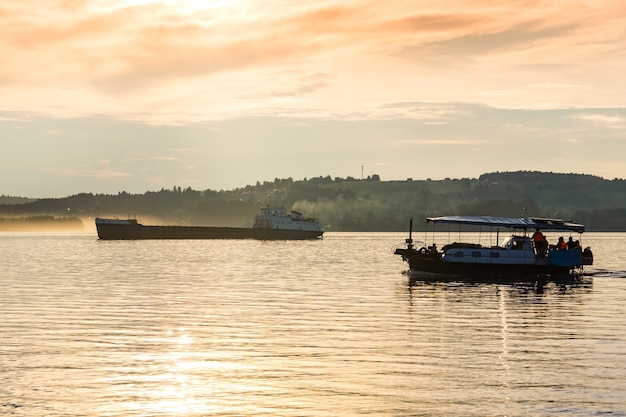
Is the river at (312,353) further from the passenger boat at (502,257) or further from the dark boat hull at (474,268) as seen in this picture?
the passenger boat at (502,257)

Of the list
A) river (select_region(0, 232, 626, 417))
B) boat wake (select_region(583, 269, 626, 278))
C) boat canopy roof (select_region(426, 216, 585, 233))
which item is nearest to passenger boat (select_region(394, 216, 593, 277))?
boat canopy roof (select_region(426, 216, 585, 233))

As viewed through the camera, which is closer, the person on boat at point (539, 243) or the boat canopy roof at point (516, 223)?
the boat canopy roof at point (516, 223)

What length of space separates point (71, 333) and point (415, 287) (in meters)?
43.0

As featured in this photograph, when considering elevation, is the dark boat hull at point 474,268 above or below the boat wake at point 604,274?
above

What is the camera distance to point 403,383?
31.8 metres

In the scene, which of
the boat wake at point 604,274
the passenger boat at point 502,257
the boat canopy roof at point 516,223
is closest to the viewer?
the passenger boat at point 502,257

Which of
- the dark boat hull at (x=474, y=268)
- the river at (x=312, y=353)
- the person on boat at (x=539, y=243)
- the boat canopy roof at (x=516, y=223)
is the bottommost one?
the river at (x=312, y=353)

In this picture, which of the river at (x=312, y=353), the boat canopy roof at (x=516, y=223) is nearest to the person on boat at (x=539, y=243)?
the boat canopy roof at (x=516, y=223)

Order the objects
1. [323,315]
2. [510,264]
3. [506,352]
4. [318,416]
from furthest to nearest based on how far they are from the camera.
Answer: [510,264] → [323,315] → [506,352] → [318,416]

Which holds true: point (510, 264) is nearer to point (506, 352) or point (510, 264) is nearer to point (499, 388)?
point (506, 352)

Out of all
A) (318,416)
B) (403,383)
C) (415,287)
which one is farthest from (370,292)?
(318,416)

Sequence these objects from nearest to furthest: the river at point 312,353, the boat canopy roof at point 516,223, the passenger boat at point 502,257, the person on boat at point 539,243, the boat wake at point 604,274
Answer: the river at point 312,353, the passenger boat at point 502,257, the boat canopy roof at point 516,223, the person on boat at point 539,243, the boat wake at point 604,274

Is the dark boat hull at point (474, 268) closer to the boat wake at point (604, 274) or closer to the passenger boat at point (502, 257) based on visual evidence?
the passenger boat at point (502, 257)

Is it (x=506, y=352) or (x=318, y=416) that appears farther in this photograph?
(x=506, y=352)
